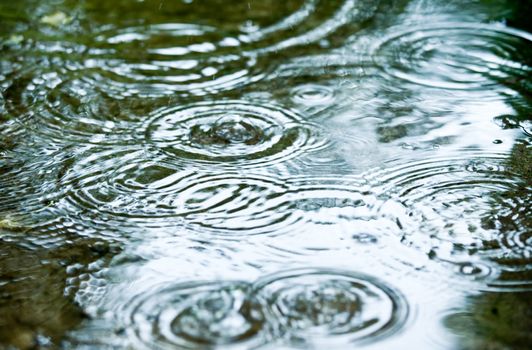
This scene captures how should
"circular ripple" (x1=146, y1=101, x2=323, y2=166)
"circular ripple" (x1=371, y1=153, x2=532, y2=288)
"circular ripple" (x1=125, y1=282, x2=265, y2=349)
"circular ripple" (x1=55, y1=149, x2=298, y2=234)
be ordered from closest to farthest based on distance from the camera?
1. "circular ripple" (x1=125, y1=282, x2=265, y2=349)
2. "circular ripple" (x1=371, y1=153, x2=532, y2=288)
3. "circular ripple" (x1=55, y1=149, x2=298, y2=234)
4. "circular ripple" (x1=146, y1=101, x2=323, y2=166)

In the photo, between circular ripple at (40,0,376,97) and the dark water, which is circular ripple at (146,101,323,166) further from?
circular ripple at (40,0,376,97)

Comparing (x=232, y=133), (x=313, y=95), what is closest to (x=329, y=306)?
(x=232, y=133)

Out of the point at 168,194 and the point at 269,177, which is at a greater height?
the point at 269,177

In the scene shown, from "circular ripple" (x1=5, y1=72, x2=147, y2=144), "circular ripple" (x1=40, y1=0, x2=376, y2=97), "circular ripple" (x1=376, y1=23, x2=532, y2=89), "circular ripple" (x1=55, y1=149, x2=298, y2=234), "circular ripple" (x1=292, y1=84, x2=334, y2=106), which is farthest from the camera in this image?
"circular ripple" (x1=40, y1=0, x2=376, y2=97)

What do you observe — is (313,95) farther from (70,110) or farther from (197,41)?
(70,110)

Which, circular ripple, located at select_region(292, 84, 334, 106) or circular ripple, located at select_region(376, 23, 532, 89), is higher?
circular ripple, located at select_region(376, 23, 532, 89)

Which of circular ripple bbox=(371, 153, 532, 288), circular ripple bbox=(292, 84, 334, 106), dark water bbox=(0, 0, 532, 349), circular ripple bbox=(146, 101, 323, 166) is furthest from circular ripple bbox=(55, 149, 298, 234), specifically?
circular ripple bbox=(292, 84, 334, 106)

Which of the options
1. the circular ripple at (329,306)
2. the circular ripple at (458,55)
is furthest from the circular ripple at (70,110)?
the circular ripple at (458,55)
